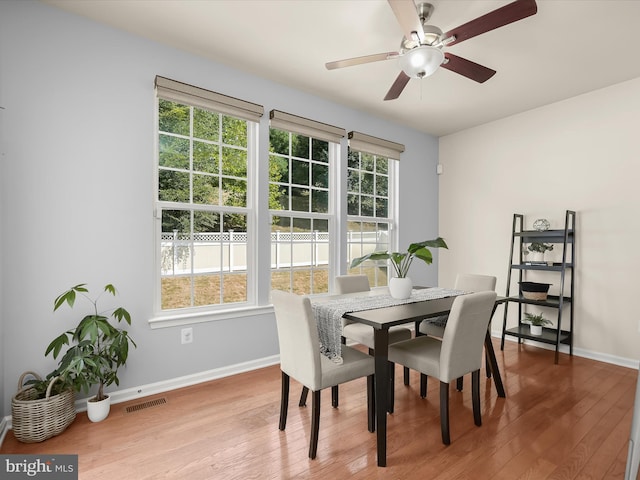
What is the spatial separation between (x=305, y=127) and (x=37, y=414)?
10.1ft

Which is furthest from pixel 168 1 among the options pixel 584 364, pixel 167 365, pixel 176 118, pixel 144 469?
pixel 584 364

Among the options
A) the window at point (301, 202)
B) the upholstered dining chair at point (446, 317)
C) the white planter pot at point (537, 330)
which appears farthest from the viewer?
the white planter pot at point (537, 330)

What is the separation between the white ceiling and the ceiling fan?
0.31m

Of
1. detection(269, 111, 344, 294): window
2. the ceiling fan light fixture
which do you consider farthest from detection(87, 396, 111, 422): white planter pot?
the ceiling fan light fixture

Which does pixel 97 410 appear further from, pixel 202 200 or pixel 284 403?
pixel 202 200

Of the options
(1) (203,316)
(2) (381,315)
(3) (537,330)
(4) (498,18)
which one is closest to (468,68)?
(4) (498,18)

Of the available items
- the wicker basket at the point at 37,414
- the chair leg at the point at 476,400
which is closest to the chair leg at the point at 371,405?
the chair leg at the point at 476,400

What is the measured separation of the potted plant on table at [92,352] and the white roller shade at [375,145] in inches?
113

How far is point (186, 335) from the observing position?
2.91 metres

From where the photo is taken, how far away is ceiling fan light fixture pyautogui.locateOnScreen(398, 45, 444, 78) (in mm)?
2062

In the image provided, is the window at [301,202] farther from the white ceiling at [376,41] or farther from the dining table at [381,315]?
the dining table at [381,315]

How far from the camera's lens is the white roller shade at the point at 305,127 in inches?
133

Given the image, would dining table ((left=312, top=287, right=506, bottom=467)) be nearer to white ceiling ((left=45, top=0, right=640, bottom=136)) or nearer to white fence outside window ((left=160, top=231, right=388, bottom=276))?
white fence outside window ((left=160, top=231, right=388, bottom=276))

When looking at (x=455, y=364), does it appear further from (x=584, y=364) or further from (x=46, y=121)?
(x=46, y=121)
